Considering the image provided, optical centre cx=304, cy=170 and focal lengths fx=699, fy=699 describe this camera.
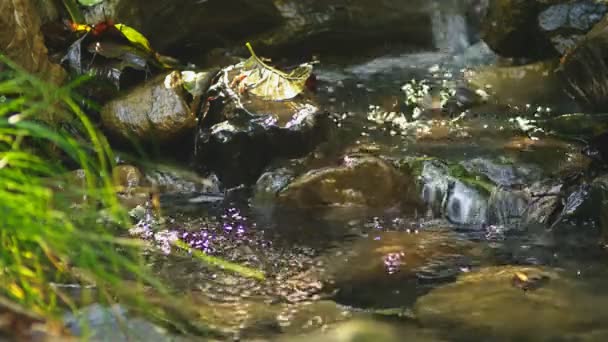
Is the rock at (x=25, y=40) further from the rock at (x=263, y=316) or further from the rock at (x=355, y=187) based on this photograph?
the rock at (x=263, y=316)

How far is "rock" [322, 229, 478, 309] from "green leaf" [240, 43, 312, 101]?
6.19 feet

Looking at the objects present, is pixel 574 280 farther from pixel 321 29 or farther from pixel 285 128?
pixel 321 29

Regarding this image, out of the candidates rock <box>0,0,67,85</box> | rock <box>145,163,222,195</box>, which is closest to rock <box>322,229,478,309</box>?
rock <box>145,163,222,195</box>

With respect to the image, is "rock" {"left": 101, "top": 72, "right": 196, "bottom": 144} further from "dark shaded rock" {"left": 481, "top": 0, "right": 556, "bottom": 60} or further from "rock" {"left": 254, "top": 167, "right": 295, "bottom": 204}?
"dark shaded rock" {"left": 481, "top": 0, "right": 556, "bottom": 60}

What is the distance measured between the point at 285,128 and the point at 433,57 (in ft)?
10.8

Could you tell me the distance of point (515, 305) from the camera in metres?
2.71

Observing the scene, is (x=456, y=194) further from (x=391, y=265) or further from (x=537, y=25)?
(x=537, y=25)

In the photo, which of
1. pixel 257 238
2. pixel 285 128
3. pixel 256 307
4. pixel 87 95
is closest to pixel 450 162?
pixel 285 128

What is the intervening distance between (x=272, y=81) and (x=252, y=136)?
644mm

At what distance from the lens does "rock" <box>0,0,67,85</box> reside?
499 centimetres

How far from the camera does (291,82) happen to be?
18.2 ft

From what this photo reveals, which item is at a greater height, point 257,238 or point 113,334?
point 113,334

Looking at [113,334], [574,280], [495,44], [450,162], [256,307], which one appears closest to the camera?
[113,334]

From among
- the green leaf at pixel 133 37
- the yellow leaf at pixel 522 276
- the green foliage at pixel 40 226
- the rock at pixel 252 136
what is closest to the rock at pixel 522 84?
the rock at pixel 252 136
